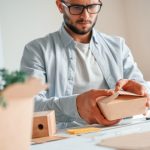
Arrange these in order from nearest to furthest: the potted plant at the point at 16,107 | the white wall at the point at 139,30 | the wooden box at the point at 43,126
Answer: the potted plant at the point at 16,107 < the wooden box at the point at 43,126 < the white wall at the point at 139,30

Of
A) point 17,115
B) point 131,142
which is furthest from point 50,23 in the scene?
point 17,115

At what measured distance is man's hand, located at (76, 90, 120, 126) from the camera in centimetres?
87

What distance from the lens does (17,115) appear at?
0.36 m

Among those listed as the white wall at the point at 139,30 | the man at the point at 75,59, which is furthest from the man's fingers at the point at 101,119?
the white wall at the point at 139,30

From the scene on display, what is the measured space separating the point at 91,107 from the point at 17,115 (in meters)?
0.53

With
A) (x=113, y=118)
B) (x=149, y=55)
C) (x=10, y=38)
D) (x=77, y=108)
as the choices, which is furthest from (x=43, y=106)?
(x=149, y=55)

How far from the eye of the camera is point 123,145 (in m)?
0.54

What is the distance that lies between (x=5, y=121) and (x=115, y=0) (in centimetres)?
206

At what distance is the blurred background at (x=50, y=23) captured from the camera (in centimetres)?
201

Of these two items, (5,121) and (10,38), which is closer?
(5,121)

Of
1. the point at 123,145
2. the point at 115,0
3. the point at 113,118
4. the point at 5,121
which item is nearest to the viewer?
the point at 5,121

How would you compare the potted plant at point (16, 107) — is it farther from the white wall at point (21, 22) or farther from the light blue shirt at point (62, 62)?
the white wall at point (21, 22)

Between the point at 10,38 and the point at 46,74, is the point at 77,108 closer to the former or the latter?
the point at 46,74

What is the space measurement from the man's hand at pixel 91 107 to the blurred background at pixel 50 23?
1143 mm
